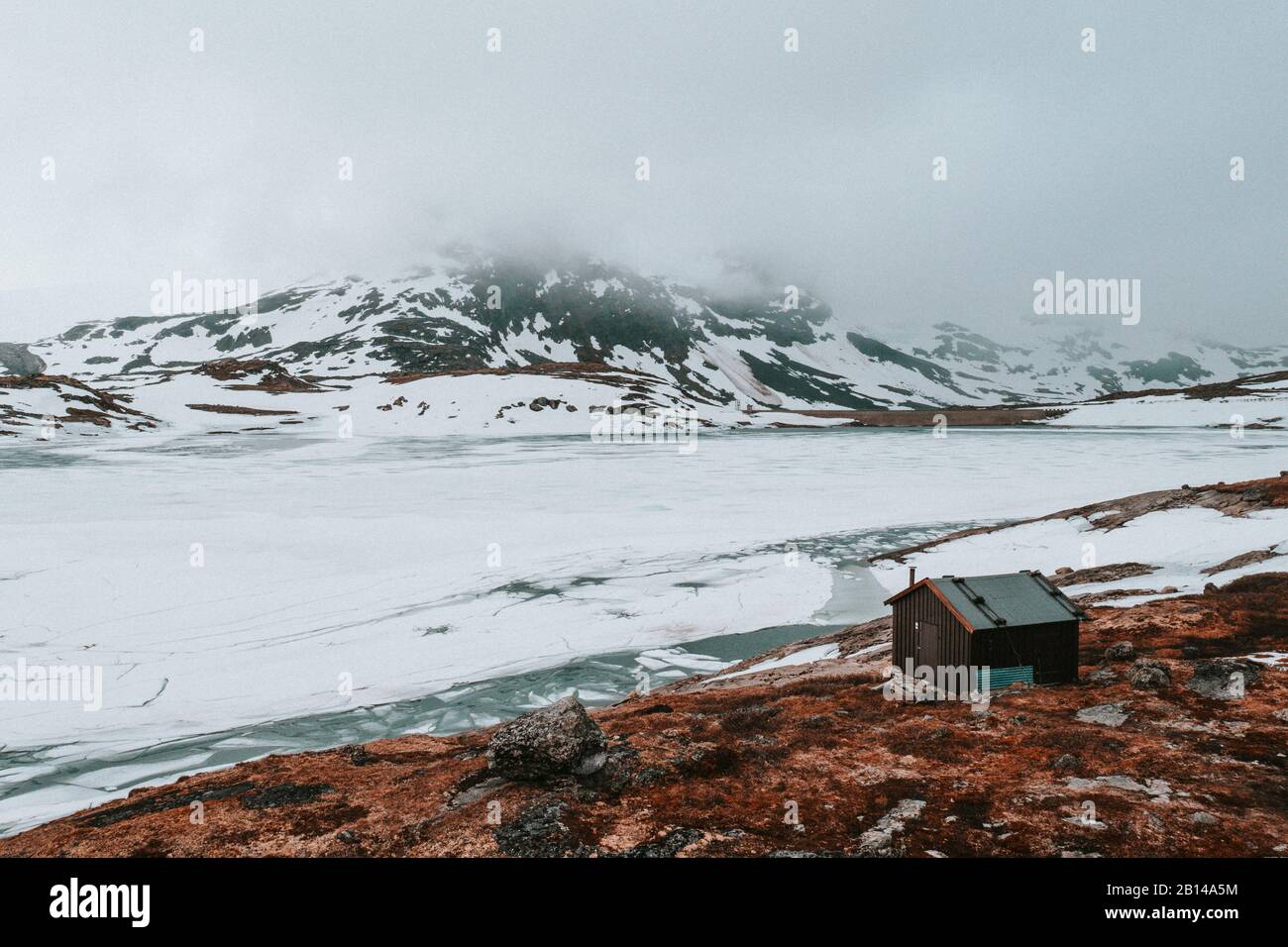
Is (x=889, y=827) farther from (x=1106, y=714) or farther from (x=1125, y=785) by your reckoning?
(x=1106, y=714)

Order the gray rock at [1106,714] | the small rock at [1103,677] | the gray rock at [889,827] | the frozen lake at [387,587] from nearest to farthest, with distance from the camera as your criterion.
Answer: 1. the gray rock at [889,827]
2. the gray rock at [1106,714]
3. the small rock at [1103,677]
4. the frozen lake at [387,587]

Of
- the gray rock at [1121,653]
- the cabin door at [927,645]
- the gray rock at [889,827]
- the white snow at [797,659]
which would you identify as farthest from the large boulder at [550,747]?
the gray rock at [1121,653]

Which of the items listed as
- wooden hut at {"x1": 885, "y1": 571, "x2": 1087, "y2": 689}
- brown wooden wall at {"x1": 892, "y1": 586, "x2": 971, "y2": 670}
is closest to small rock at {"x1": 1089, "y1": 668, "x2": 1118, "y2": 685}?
wooden hut at {"x1": 885, "y1": 571, "x2": 1087, "y2": 689}

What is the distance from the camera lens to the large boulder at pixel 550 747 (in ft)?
34.5

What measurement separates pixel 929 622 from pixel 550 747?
8499mm

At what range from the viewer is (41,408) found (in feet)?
294

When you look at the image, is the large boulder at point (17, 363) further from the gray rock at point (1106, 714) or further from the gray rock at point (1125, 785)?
the gray rock at point (1125, 785)

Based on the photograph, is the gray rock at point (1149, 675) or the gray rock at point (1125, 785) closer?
the gray rock at point (1125, 785)

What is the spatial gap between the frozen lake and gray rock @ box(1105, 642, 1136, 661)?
7681mm

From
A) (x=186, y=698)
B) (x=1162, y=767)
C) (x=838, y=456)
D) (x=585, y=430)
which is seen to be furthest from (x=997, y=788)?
(x=585, y=430)

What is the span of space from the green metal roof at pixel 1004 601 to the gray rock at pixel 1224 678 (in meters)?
2.10

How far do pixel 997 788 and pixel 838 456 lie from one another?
6425 cm

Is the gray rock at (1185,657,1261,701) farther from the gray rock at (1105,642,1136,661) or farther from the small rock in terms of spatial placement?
the gray rock at (1105,642,1136,661)
